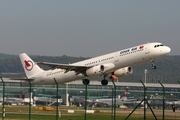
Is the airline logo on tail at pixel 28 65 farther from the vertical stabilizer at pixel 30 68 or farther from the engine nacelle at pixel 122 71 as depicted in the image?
the engine nacelle at pixel 122 71

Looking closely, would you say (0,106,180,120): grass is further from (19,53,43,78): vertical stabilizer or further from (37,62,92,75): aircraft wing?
(19,53,43,78): vertical stabilizer

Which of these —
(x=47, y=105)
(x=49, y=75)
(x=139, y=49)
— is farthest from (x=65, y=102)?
(x=49, y=75)

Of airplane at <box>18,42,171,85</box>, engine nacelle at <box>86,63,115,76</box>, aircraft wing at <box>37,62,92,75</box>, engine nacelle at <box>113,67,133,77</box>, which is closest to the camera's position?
airplane at <box>18,42,171,85</box>

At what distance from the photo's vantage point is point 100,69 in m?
68.1

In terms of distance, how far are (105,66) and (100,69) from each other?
1.13 meters

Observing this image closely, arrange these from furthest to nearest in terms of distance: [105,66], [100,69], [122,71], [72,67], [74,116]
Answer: [122,71] → [72,67] → [100,69] → [105,66] → [74,116]

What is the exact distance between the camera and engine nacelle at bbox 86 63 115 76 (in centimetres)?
6662

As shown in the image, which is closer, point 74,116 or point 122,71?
point 74,116

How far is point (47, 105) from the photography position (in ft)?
182

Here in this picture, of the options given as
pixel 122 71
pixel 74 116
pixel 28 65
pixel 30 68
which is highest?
pixel 28 65

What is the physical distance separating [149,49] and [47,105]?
47.2 ft

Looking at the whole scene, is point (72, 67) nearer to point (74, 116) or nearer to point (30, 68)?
point (30, 68)

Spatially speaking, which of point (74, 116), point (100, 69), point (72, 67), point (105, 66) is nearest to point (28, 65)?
point (72, 67)

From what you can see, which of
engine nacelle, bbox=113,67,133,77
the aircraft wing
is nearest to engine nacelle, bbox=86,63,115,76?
the aircraft wing
